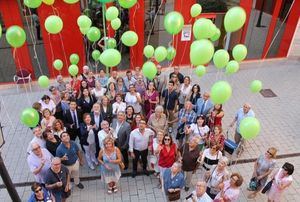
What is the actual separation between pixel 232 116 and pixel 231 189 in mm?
3999

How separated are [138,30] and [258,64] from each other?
5.29 m

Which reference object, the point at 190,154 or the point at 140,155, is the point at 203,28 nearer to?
the point at 190,154

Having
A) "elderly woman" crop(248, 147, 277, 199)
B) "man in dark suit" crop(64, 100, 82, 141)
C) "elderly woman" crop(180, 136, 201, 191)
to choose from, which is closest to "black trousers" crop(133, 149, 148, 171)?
"elderly woman" crop(180, 136, 201, 191)

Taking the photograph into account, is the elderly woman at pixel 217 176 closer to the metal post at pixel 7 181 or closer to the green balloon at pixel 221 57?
the green balloon at pixel 221 57

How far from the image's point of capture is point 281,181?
4602 millimetres

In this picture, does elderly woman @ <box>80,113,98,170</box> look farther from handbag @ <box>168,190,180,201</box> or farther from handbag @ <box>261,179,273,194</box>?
handbag @ <box>261,179,273,194</box>

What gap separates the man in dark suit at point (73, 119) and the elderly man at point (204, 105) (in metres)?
2.64

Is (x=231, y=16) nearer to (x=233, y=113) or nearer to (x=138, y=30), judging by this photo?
(x=233, y=113)

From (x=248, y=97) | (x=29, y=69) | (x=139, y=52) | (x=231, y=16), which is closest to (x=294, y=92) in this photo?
(x=248, y=97)

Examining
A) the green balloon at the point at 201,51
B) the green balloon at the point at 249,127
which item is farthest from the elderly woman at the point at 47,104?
the green balloon at the point at 249,127

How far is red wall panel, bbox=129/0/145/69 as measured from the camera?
9.16 meters

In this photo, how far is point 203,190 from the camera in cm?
403

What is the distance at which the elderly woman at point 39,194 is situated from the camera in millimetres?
3955

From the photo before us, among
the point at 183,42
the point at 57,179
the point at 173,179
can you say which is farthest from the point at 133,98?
the point at 183,42
